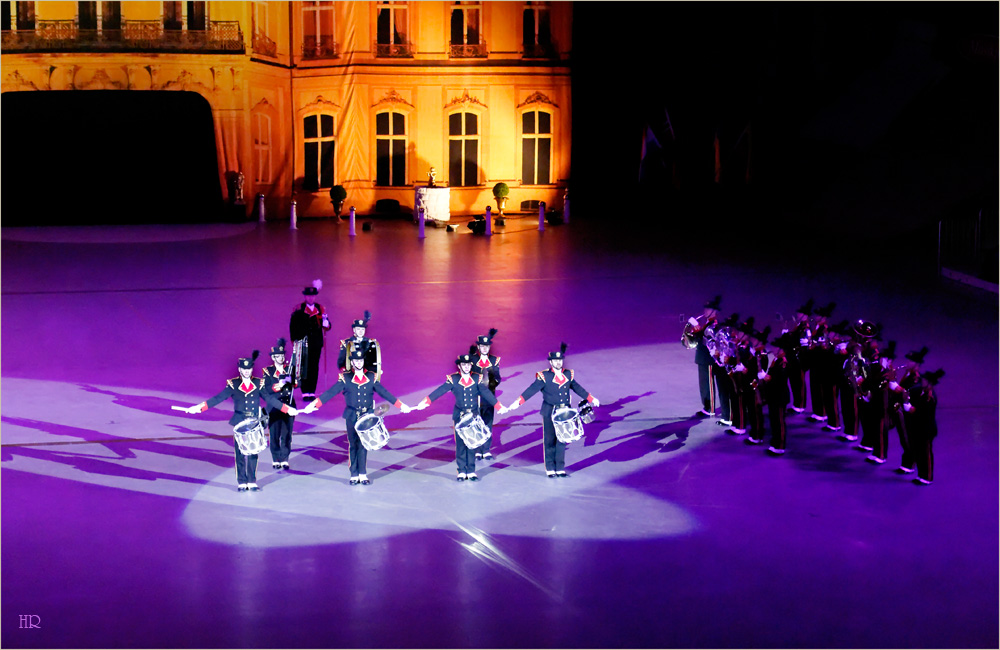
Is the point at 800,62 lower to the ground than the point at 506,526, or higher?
higher

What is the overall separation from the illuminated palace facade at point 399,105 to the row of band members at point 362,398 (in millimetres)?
20971

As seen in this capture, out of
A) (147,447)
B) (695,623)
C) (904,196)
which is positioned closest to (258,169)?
(904,196)

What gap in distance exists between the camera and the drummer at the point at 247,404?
9406 mm

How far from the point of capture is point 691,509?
9273 mm

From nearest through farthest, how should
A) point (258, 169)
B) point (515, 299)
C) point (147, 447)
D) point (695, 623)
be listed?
point (695, 623), point (147, 447), point (515, 299), point (258, 169)

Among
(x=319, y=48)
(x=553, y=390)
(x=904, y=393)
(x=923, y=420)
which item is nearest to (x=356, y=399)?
(x=553, y=390)

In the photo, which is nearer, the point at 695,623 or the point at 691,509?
the point at 695,623

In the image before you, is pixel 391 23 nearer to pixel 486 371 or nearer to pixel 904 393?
pixel 486 371

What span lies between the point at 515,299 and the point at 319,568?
10529 millimetres

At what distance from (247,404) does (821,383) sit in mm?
5887

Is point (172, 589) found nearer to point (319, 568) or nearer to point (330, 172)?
point (319, 568)

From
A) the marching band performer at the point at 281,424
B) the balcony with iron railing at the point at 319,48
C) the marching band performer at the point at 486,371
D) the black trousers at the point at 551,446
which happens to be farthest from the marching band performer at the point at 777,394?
the balcony with iron railing at the point at 319,48

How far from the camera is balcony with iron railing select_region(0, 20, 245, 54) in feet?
93.4

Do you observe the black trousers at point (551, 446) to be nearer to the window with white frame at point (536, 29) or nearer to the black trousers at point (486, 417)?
the black trousers at point (486, 417)
